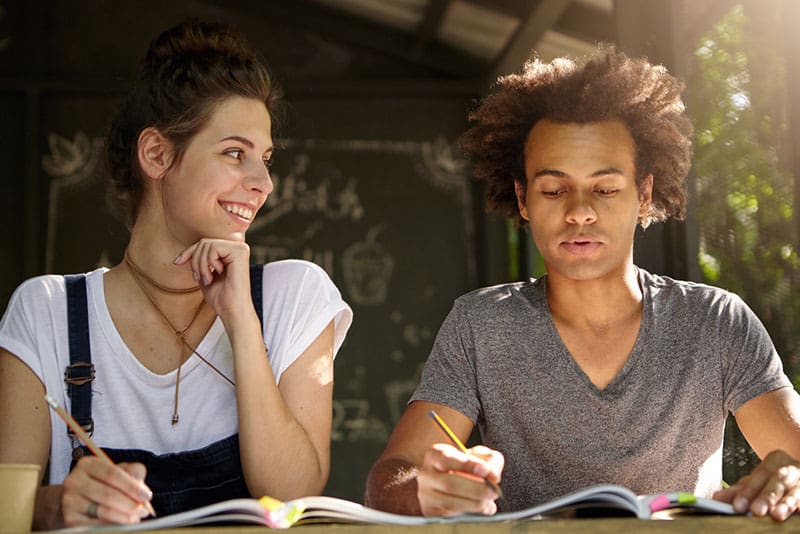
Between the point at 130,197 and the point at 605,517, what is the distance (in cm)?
136

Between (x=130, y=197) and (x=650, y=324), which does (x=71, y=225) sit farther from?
(x=650, y=324)

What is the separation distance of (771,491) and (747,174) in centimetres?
163

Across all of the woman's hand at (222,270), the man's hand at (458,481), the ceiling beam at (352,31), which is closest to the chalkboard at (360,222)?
the ceiling beam at (352,31)

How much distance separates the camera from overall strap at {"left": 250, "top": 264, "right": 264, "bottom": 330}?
7.03 feet

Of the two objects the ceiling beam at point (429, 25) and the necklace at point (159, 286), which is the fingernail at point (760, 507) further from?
the ceiling beam at point (429, 25)

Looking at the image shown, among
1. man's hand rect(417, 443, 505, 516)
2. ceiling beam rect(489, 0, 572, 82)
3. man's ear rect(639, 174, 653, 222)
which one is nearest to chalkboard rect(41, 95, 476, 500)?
ceiling beam rect(489, 0, 572, 82)

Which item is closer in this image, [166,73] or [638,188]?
[166,73]

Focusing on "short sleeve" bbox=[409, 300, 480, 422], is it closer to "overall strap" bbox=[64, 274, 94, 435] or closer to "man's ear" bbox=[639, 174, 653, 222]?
"man's ear" bbox=[639, 174, 653, 222]

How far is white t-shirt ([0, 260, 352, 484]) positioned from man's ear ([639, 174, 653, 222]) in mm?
774

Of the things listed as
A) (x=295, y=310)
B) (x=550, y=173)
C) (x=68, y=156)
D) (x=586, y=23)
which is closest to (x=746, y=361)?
(x=550, y=173)

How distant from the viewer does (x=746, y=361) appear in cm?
218

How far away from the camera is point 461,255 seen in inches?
205

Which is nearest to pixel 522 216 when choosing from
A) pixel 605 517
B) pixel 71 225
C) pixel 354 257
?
pixel 605 517

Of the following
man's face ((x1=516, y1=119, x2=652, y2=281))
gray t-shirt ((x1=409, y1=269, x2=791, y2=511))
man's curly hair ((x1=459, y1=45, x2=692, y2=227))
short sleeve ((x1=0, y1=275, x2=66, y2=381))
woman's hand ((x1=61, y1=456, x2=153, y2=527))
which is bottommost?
woman's hand ((x1=61, y1=456, x2=153, y2=527))
